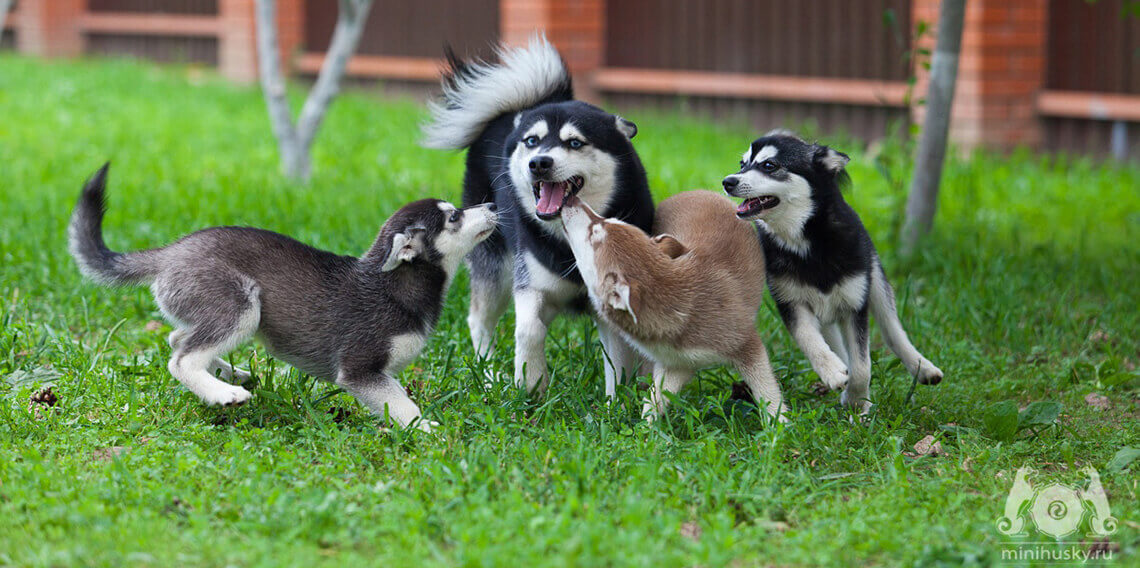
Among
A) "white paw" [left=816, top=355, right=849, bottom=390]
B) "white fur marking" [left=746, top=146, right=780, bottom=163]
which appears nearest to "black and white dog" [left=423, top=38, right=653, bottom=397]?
"white fur marking" [left=746, top=146, right=780, bottom=163]

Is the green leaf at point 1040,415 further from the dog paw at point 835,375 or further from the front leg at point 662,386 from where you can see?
the front leg at point 662,386

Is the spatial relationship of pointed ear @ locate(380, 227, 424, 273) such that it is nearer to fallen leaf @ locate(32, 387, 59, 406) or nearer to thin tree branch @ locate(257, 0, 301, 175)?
fallen leaf @ locate(32, 387, 59, 406)

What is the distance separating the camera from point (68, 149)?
10.0m

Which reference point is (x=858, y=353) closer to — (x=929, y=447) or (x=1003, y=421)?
(x=929, y=447)

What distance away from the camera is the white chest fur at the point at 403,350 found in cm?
423

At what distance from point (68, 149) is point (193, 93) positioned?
4.28 meters

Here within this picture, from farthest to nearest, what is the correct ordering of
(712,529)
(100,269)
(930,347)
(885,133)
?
(885,133) < (930,347) < (100,269) < (712,529)

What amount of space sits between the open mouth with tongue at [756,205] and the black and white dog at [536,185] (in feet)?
1.62

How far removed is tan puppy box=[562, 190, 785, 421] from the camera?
13.1ft

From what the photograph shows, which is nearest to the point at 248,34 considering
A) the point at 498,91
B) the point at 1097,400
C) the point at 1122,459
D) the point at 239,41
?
the point at 239,41

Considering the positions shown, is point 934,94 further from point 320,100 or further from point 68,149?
point 68,149

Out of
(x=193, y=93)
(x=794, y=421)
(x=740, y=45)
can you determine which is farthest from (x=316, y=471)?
(x=193, y=93)

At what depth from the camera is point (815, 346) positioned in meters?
4.27

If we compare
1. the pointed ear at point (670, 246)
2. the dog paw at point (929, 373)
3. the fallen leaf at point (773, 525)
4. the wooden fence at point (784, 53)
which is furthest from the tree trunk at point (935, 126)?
the fallen leaf at point (773, 525)
